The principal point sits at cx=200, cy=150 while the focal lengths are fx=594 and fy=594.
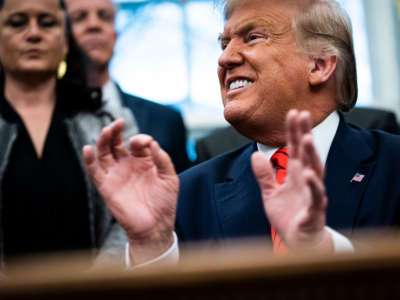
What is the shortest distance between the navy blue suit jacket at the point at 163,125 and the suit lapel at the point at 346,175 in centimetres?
58

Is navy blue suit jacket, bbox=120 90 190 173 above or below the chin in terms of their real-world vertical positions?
below

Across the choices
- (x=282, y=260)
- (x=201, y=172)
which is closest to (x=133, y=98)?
(x=201, y=172)

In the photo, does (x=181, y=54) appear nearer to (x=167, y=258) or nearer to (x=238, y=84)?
(x=238, y=84)

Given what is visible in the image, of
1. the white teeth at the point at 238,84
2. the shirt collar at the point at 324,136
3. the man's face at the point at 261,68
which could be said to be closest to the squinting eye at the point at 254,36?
the man's face at the point at 261,68

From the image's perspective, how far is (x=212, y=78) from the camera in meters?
3.76

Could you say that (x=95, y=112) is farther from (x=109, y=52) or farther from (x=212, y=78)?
(x=212, y=78)

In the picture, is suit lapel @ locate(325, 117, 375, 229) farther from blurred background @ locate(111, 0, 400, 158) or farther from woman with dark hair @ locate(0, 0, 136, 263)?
blurred background @ locate(111, 0, 400, 158)

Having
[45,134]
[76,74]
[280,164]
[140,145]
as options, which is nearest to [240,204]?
[280,164]

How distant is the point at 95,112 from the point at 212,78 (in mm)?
1959

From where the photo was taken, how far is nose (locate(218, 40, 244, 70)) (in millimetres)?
1512

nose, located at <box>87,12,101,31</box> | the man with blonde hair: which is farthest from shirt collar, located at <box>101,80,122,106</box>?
the man with blonde hair

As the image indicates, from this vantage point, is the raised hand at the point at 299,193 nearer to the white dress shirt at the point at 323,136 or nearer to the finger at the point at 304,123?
the finger at the point at 304,123

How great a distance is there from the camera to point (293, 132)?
0.93 m

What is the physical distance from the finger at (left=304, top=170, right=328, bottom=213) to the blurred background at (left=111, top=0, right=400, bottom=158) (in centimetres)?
275
